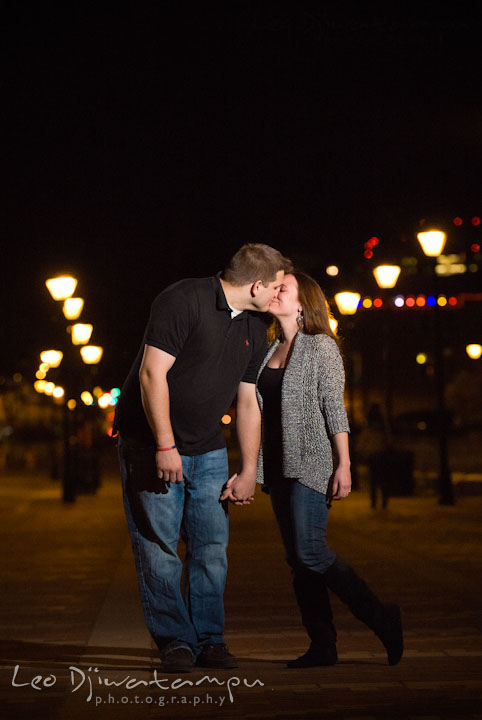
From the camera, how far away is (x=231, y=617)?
786 centimetres

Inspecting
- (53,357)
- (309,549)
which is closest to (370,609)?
(309,549)

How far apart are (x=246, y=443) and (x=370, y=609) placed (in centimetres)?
100

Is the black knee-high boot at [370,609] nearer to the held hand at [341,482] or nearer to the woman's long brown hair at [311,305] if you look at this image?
the held hand at [341,482]

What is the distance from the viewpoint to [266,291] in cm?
605

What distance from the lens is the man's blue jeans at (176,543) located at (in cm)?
597

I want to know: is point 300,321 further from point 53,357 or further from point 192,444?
point 53,357

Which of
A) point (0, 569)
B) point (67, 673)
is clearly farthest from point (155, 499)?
point (0, 569)

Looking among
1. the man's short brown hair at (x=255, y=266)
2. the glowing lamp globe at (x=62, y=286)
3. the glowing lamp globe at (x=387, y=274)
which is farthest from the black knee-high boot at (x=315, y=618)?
the glowing lamp globe at (x=62, y=286)

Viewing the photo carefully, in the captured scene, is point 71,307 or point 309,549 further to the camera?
point 71,307

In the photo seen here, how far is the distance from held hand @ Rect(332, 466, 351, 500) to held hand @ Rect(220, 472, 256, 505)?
40 cm

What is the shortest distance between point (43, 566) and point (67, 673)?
5.27 m

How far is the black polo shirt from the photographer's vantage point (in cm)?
593

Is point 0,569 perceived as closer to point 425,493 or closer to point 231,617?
point 231,617

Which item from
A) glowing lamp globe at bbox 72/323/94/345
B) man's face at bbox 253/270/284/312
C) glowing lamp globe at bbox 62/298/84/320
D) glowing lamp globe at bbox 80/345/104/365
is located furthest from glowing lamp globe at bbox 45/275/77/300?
man's face at bbox 253/270/284/312
